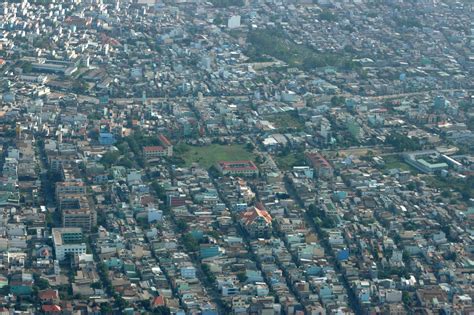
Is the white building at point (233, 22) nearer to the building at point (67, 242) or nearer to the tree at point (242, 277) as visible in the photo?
the building at point (67, 242)

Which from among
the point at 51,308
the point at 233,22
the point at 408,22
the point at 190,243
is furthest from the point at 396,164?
the point at 408,22

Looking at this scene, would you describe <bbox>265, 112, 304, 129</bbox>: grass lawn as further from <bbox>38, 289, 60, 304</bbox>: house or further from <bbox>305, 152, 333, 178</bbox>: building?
<bbox>38, 289, 60, 304</bbox>: house

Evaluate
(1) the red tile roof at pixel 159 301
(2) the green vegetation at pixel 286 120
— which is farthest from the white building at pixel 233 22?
(1) the red tile roof at pixel 159 301

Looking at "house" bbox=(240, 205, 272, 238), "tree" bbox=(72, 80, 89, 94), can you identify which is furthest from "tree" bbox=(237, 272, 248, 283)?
"tree" bbox=(72, 80, 89, 94)

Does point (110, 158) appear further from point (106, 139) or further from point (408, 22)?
point (408, 22)

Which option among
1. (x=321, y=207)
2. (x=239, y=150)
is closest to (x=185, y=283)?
(x=321, y=207)
